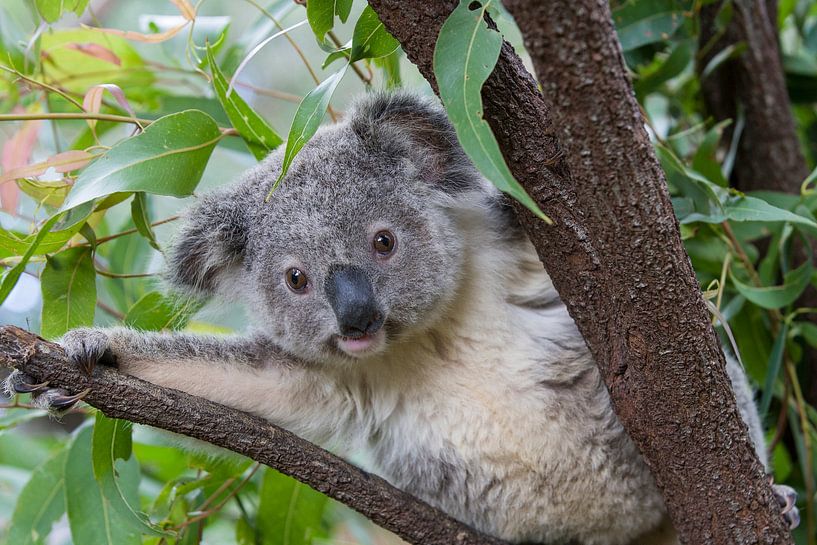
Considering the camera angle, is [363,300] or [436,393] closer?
[363,300]

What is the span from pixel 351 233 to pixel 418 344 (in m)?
0.38

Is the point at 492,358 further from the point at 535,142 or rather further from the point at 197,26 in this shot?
the point at 197,26

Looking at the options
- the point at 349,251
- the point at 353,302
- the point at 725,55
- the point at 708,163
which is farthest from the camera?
the point at 725,55

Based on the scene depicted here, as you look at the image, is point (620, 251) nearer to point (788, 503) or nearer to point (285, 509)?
point (788, 503)

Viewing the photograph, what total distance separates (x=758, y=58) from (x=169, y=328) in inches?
85.8

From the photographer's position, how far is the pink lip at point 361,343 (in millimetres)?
1930

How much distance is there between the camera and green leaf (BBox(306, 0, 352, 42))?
1.71m

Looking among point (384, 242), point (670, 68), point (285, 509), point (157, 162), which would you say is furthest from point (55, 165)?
point (670, 68)

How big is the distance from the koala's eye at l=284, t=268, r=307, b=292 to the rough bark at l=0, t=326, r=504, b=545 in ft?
1.19

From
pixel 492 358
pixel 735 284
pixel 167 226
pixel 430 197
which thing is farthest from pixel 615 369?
pixel 167 226

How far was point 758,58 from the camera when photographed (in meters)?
3.00

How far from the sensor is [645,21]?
8.85 ft

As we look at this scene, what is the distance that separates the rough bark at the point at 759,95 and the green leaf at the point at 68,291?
2191 mm

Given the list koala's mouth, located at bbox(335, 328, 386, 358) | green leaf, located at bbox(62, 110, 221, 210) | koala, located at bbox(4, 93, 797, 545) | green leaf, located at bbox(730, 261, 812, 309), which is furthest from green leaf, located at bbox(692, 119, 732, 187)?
green leaf, located at bbox(62, 110, 221, 210)
